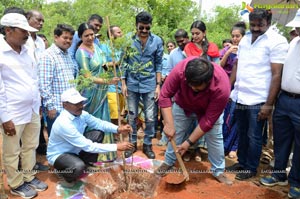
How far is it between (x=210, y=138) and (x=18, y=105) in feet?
7.31

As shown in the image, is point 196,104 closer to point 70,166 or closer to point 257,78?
point 257,78

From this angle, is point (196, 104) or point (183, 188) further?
point (183, 188)

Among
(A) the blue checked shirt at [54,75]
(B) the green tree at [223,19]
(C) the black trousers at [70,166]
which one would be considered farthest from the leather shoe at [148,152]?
(B) the green tree at [223,19]

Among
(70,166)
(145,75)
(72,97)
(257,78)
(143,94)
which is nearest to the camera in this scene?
(72,97)

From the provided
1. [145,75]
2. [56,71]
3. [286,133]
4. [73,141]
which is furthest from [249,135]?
[56,71]

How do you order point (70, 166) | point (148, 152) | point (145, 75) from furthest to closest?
point (148, 152)
point (145, 75)
point (70, 166)

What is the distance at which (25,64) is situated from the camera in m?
3.11

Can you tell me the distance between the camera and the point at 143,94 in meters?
4.23

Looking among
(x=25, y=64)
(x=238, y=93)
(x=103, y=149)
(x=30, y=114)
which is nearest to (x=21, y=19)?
(x=25, y=64)

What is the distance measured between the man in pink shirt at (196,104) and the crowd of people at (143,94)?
1 centimetres

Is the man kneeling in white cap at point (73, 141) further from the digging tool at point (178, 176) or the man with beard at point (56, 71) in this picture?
the digging tool at point (178, 176)

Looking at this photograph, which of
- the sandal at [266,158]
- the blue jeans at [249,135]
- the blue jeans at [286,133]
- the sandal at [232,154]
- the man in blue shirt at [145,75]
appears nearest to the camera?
the blue jeans at [286,133]

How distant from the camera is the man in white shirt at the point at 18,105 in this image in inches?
114

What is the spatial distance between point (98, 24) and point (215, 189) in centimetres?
314
